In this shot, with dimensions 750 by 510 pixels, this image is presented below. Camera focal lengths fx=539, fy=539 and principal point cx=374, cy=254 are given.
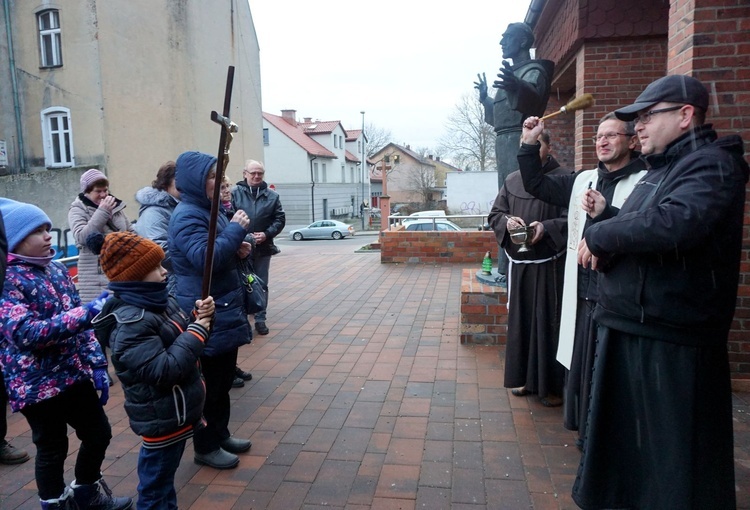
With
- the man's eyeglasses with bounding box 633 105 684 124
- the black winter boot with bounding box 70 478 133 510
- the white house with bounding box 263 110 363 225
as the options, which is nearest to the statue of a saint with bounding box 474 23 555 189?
the man's eyeglasses with bounding box 633 105 684 124

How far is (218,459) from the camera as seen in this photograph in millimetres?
3070

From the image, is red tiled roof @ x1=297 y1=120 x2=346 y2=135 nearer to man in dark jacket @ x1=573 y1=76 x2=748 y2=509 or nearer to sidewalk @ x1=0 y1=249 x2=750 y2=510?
sidewalk @ x1=0 y1=249 x2=750 y2=510

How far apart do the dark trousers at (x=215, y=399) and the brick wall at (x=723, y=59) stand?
3.41 m

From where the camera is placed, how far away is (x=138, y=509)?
7.83ft

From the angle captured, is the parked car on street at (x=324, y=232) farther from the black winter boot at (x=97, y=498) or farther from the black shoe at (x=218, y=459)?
the black winter boot at (x=97, y=498)

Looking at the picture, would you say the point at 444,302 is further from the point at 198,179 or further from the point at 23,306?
the point at 23,306

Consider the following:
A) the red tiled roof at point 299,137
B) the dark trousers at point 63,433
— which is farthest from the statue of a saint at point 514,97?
the red tiled roof at point 299,137

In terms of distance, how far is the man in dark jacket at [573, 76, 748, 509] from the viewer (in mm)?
1937

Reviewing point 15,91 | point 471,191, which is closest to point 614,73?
point 15,91

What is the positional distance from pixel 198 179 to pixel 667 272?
2252mm

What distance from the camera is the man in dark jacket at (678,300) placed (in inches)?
76.2

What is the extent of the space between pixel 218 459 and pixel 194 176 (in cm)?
160

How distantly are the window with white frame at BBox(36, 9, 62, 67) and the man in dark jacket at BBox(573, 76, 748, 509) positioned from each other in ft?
57.2

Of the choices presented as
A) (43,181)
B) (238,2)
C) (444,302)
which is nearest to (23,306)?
(444,302)
